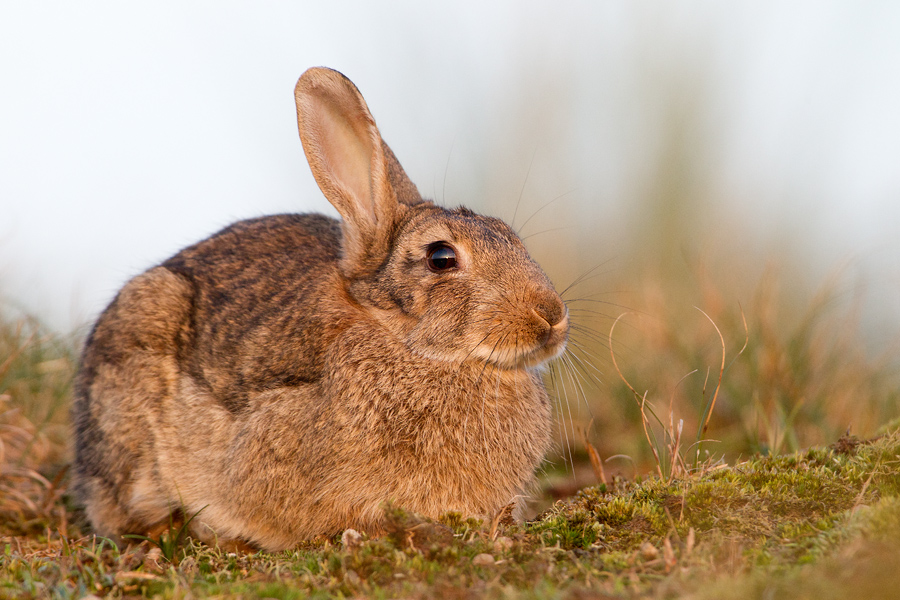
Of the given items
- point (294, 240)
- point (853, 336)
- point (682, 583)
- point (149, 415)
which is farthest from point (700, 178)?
point (682, 583)

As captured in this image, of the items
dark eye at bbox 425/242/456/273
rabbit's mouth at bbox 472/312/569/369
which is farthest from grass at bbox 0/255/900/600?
dark eye at bbox 425/242/456/273

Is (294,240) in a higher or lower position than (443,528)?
higher

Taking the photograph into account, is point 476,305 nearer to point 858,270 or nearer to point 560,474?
point 560,474

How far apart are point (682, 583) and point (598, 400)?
160 inches

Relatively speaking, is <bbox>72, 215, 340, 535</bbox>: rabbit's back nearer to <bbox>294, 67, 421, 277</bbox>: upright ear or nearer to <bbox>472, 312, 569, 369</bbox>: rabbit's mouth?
<bbox>294, 67, 421, 277</bbox>: upright ear

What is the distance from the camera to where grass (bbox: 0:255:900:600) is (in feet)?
8.27

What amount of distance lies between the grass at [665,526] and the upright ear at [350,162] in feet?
4.71

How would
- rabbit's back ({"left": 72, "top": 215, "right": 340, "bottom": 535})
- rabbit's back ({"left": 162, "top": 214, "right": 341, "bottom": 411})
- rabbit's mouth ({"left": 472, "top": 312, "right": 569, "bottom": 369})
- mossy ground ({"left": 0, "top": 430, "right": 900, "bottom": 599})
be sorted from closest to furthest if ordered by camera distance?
1. mossy ground ({"left": 0, "top": 430, "right": 900, "bottom": 599})
2. rabbit's mouth ({"left": 472, "top": 312, "right": 569, "bottom": 369})
3. rabbit's back ({"left": 162, "top": 214, "right": 341, "bottom": 411})
4. rabbit's back ({"left": 72, "top": 215, "right": 340, "bottom": 535})

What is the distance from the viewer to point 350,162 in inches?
189

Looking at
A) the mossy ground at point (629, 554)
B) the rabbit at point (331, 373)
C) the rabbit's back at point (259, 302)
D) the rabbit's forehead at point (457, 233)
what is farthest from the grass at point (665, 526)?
the rabbit's back at point (259, 302)

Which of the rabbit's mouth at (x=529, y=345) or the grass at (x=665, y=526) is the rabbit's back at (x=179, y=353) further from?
the rabbit's mouth at (x=529, y=345)

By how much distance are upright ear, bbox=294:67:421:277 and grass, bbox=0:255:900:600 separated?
1.44m

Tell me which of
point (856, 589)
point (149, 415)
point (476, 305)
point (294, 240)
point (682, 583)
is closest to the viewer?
point (856, 589)

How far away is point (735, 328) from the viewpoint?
5.77m
